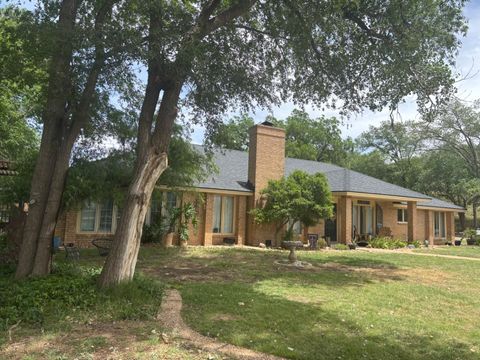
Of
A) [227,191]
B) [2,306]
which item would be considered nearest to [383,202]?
[227,191]

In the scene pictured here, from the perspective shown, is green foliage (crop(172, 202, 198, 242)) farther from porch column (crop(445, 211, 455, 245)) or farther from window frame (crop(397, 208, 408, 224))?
porch column (crop(445, 211, 455, 245))

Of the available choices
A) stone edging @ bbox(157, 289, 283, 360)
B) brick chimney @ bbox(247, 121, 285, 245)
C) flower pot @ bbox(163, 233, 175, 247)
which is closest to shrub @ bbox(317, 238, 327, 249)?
brick chimney @ bbox(247, 121, 285, 245)

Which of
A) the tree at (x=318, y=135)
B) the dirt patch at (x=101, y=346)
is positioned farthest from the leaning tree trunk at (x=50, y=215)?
the tree at (x=318, y=135)

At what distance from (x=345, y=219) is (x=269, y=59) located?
1217cm

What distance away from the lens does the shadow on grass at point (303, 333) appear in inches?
226

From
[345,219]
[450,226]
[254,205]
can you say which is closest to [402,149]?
[450,226]

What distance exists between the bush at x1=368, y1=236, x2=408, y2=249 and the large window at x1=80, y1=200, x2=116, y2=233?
46.9 feet

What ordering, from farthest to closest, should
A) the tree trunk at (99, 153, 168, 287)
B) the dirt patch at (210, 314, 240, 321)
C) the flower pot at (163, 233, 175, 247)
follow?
the flower pot at (163, 233, 175, 247), the tree trunk at (99, 153, 168, 287), the dirt patch at (210, 314, 240, 321)

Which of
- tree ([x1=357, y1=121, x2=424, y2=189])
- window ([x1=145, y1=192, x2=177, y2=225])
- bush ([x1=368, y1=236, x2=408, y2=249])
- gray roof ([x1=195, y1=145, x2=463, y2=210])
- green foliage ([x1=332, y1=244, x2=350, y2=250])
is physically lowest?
green foliage ([x1=332, y1=244, x2=350, y2=250])

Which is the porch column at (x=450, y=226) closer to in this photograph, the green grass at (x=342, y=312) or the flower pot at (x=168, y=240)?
the green grass at (x=342, y=312)

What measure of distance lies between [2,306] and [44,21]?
634cm

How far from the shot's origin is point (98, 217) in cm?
1783

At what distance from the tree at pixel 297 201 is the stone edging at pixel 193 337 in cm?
1169

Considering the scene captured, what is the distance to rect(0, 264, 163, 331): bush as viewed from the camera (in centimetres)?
671
